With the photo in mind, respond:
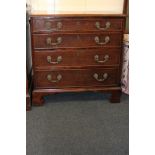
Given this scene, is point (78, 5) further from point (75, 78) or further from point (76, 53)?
point (75, 78)

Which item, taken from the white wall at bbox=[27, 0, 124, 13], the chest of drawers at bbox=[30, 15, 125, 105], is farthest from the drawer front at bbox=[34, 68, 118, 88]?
the white wall at bbox=[27, 0, 124, 13]

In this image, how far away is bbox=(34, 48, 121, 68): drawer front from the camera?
2.26 m

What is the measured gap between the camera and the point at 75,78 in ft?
7.72

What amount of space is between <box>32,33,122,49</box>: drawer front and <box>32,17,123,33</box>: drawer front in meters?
0.05

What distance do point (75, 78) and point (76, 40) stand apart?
35cm

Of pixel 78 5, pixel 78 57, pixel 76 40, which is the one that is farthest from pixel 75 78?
Answer: pixel 78 5

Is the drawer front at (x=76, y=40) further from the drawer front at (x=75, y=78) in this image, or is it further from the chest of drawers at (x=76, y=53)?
the drawer front at (x=75, y=78)

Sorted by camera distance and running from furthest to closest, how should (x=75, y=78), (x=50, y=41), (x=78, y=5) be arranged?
1. (x=78, y=5)
2. (x=75, y=78)
3. (x=50, y=41)

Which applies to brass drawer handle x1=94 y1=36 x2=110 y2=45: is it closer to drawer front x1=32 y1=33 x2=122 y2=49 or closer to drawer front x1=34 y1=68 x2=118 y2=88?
drawer front x1=32 y1=33 x2=122 y2=49

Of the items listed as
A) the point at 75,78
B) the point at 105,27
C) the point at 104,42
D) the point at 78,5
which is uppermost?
the point at 78,5
